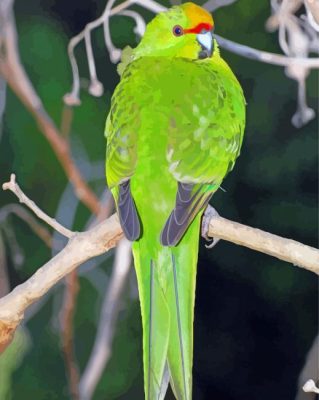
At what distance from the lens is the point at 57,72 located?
5.42 feet

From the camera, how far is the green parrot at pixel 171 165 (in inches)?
58.2

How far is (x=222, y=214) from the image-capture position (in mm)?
1658

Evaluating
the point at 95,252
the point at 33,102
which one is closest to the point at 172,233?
the point at 95,252

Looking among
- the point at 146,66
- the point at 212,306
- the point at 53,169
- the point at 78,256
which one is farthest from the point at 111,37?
the point at 212,306

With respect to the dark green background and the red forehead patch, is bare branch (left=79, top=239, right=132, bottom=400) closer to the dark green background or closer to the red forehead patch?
the dark green background

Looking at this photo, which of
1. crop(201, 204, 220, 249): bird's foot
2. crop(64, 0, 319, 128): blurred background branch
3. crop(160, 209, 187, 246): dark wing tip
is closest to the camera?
crop(160, 209, 187, 246): dark wing tip

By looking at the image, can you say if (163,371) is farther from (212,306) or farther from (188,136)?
(188,136)

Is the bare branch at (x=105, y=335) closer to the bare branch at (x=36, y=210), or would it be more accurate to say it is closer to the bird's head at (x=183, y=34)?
the bare branch at (x=36, y=210)

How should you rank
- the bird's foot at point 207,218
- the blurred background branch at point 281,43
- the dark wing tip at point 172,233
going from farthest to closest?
the blurred background branch at point 281,43
the bird's foot at point 207,218
the dark wing tip at point 172,233

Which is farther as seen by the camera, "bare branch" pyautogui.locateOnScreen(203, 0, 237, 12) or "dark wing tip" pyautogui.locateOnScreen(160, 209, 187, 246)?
"bare branch" pyautogui.locateOnScreen(203, 0, 237, 12)

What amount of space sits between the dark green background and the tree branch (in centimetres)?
6

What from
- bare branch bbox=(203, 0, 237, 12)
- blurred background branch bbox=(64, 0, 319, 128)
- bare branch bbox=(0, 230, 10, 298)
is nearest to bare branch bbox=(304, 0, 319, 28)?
blurred background branch bbox=(64, 0, 319, 128)

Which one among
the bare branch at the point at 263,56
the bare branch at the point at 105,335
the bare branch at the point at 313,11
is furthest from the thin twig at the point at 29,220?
the bare branch at the point at 313,11

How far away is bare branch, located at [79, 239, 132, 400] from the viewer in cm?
163
